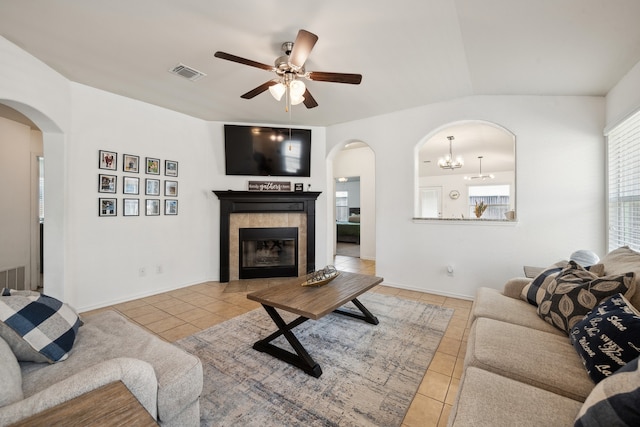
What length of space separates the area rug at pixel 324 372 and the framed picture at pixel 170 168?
2362 millimetres

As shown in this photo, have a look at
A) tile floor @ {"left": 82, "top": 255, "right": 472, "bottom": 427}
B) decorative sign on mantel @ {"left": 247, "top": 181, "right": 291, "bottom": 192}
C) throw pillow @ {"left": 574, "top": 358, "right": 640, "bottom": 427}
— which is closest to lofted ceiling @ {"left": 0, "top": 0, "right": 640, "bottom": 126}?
decorative sign on mantel @ {"left": 247, "top": 181, "right": 291, "bottom": 192}

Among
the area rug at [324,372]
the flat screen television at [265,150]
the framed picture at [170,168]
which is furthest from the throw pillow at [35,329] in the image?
the flat screen television at [265,150]

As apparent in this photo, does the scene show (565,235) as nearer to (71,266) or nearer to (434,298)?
(434,298)

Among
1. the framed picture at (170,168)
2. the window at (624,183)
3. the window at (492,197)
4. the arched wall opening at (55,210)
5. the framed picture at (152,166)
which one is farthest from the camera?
the window at (492,197)

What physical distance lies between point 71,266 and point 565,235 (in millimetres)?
5468

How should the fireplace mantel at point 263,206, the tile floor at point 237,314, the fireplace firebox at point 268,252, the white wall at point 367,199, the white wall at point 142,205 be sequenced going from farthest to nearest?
1. the white wall at point 367,199
2. the fireplace firebox at point 268,252
3. the fireplace mantel at point 263,206
4. the white wall at point 142,205
5. the tile floor at point 237,314

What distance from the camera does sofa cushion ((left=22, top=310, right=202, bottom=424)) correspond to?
1188mm

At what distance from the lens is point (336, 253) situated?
23.3ft

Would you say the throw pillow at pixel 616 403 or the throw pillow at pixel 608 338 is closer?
the throw pillow at pixel 616 403

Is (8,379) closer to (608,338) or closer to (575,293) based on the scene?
(608,338)

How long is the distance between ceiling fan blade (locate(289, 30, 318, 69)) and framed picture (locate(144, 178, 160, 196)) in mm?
2751

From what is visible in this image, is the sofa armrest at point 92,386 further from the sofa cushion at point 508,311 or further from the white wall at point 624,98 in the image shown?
the white wall at point 624,98

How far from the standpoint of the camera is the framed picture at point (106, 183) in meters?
3.21

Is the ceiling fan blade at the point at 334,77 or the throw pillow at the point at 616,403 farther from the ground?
the ceiling fan blade at the point at 334,77
